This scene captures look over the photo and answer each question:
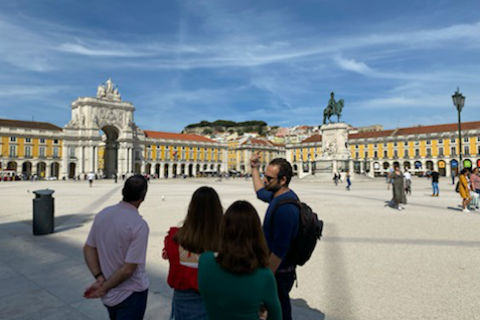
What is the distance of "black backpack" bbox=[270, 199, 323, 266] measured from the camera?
2.37 m

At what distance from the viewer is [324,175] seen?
38.1 m

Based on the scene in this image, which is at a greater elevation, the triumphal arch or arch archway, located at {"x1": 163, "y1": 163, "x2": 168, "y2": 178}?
the triumphal arch

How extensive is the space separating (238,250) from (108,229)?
39.9 inches

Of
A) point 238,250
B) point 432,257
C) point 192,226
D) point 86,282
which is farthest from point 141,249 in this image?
point 432,257

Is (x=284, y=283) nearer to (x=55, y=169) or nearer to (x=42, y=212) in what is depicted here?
(x=42, y=212)

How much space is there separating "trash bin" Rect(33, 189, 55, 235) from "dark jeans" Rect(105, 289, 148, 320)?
5899 millimetres

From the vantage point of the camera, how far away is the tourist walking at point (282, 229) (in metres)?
2.28

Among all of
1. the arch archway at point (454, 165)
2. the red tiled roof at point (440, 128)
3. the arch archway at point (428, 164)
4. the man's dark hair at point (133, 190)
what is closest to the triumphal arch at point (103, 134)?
the red tiled roof at point (440, 128)

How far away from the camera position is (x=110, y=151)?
72.4 metres

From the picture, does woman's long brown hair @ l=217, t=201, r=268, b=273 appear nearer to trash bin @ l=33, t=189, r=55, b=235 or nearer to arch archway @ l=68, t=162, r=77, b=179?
trash bin @ l=33, t=189, r=55, b=235

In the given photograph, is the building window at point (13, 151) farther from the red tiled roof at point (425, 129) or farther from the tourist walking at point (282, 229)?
the red tiled roof at point (425, 129)

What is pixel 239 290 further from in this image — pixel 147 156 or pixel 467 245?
pixel 147 156

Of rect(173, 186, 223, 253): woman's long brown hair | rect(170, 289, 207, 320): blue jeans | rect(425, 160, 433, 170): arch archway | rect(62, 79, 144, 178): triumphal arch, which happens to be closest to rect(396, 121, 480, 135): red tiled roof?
rect(425, 160, 433, 170): arch archway

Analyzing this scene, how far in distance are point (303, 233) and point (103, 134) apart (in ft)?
261
